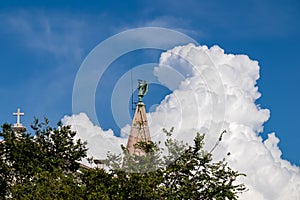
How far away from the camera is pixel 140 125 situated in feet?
105

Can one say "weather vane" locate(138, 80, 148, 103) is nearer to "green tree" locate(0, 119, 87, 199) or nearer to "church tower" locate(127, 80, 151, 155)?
"church tower" locate(127, 80, 151, 155)

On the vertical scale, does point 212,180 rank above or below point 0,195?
below

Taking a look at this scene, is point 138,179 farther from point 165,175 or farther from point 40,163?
point 40,163

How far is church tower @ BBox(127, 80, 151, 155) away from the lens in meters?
31.2

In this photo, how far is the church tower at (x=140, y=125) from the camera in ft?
102

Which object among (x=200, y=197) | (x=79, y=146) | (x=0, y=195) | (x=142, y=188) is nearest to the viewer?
(x=142, y=188)

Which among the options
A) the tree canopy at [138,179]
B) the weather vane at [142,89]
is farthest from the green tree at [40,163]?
the weather vane at [142,89]

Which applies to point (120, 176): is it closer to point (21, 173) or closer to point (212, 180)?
point (212, 180)

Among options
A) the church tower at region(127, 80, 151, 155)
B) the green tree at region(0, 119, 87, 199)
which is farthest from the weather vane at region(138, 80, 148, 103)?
the green tree at region(0, 119, 87, 199)

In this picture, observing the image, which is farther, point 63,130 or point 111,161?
point 63,130

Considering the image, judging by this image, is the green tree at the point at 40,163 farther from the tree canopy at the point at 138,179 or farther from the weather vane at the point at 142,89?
the weather vane at the point at 142,89

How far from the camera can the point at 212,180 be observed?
32.1 meters

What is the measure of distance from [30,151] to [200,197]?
10.3m

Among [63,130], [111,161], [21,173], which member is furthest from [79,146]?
[111,161]
